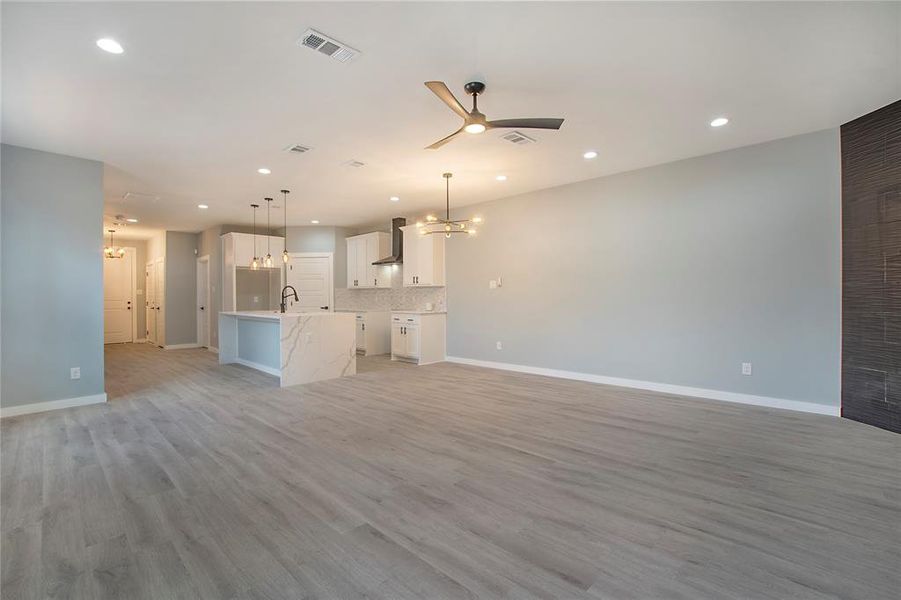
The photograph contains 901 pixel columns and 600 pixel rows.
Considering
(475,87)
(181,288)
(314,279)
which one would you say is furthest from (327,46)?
(181,288)

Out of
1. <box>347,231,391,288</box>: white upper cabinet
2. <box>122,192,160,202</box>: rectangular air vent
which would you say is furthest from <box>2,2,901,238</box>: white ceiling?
<box>347,231,391,288</box>: white upper cabinet

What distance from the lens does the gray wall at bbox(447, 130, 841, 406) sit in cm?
411

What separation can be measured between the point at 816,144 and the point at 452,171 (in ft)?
12.8

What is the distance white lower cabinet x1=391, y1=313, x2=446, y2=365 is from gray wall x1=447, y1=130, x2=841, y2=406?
1.21m

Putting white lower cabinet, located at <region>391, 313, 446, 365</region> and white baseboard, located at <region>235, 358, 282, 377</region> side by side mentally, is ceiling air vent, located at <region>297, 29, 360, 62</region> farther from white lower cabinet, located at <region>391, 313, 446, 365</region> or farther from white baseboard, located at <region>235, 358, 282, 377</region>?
white lower cabinet, located at <region>391, 313, 446, 365</region>

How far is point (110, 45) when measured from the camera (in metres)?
2.55

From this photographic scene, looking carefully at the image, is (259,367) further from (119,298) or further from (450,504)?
(119,298)

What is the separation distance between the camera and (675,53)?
2.71 metres

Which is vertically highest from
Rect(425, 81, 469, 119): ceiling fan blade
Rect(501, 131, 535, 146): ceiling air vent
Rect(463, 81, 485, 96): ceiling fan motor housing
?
Rect(501, 131, 535, 146): ceiling air vent

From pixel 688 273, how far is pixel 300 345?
5139 millimetres

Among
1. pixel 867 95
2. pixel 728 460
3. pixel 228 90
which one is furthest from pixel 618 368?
pixel 228 90

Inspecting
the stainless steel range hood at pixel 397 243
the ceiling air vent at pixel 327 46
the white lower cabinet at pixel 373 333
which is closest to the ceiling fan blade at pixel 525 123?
the ceiling air vent at pixel 327 46

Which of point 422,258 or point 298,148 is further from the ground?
point 298,148

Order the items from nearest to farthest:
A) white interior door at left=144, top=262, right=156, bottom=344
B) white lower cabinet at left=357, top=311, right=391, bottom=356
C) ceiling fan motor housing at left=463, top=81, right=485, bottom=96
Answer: ceiling fan motor housing at left=463, top=81, right=485, bottom=96 → white lower cabinet at left=357, top=311, right=391, bottom=356 → white interior door at left=144, top=262, right=156, bottom=344
